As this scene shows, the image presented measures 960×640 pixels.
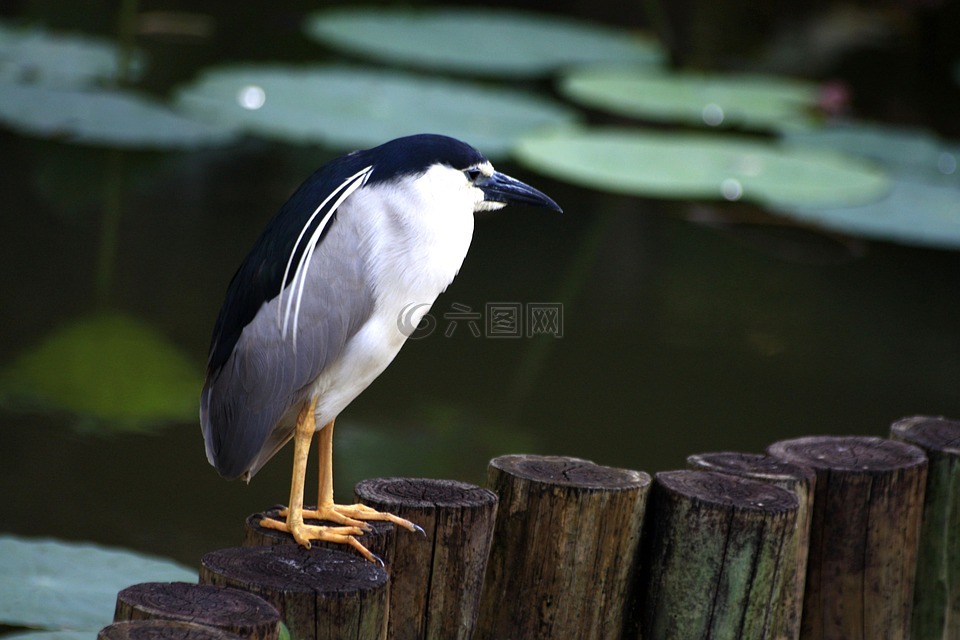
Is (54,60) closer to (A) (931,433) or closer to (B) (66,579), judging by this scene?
(B) (66,579)

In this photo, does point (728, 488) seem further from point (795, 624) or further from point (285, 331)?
point (285, 331)

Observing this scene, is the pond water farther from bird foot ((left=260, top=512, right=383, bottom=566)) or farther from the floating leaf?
bird foot ((left=260, top=512, right=383, bottom=566))

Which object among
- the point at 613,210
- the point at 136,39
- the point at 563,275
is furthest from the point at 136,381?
the point at 136,39

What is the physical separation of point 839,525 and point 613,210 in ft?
13.1

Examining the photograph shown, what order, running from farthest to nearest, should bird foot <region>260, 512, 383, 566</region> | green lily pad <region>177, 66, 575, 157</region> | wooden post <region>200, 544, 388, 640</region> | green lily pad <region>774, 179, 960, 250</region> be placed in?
1. green lily pad <region>177, 66, 575, 157</region>
2. green lily pad <region>774, 179, 960, 250</region>
3. bird foot <region>260, 512, 383, 566</region>
4. wooden post <region>200, 544, 388, 640</region>

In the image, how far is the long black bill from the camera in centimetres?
213

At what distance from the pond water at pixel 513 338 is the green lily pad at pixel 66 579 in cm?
38

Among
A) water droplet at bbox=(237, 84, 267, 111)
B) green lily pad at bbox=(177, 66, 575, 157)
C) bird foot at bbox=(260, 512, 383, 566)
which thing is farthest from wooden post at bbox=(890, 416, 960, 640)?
water droplet at bbox=(237, 84, 267, 111)

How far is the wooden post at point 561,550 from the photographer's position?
6.41 feet

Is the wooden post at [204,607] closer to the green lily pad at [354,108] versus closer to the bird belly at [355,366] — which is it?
the bird belly at [355,366]

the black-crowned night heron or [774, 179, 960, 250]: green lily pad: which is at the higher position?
[774, 179, 960, 250]: green lily pad

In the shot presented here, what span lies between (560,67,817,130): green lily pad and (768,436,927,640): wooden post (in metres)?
3.86

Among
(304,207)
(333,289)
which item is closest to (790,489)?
(333,289)

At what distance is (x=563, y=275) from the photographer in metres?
4.98
